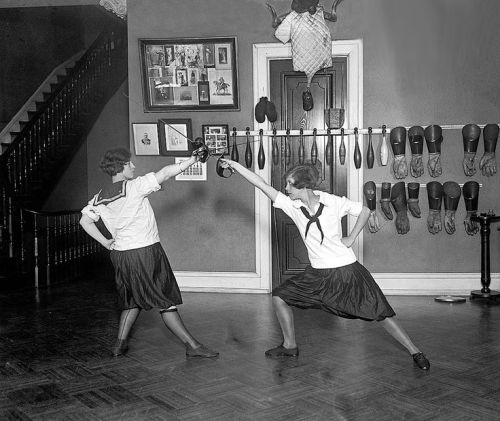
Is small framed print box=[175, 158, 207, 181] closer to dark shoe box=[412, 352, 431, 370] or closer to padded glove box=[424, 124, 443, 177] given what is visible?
padded glove box=[424, 124, 443, 177]

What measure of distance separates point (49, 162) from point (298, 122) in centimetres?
434

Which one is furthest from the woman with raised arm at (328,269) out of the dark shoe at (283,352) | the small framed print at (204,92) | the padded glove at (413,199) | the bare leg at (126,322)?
the small framed print at (204,92)

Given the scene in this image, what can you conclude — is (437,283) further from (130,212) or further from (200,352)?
(130,212)

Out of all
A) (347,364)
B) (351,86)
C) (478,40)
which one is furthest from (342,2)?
(347,364)

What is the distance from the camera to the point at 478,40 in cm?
639

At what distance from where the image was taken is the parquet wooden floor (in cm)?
315

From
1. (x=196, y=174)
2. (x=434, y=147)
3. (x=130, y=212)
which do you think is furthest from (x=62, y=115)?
(x=130, y=212)

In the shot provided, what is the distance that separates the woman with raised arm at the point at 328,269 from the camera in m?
3.80

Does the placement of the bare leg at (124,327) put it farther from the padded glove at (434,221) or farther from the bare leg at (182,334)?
the padded glove at (434,221)

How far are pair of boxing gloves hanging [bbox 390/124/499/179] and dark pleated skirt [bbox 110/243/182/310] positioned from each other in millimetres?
3183

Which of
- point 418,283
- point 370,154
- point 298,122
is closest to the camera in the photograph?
point 370,154

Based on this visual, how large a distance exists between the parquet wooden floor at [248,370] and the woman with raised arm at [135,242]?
0.35 m

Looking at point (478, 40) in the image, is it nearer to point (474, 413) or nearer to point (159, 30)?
point (159, 30)

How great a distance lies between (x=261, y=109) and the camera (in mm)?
6496
